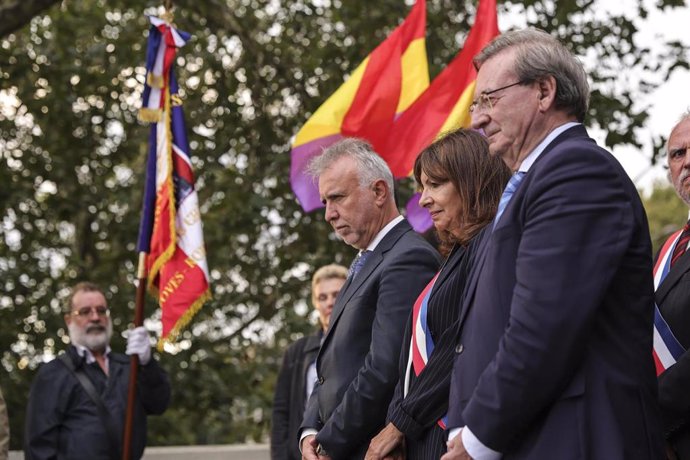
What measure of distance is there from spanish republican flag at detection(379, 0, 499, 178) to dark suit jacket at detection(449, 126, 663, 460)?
458 cm

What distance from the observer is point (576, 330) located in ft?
8.66

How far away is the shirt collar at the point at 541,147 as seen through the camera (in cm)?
297

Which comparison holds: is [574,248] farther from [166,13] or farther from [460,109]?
[166,13]

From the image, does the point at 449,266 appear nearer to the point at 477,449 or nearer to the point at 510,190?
the point at 510,190

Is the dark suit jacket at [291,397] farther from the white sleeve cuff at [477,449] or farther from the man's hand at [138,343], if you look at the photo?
the white sleeve cuff at [477,449]

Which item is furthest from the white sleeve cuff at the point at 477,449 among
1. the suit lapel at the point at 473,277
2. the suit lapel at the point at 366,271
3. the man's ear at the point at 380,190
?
the man's ear at the point at 380,190

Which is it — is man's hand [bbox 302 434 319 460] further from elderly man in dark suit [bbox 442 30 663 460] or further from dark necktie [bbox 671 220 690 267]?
dark necktie [bbox 671 220 690 267]

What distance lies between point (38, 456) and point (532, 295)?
4525 millimetres

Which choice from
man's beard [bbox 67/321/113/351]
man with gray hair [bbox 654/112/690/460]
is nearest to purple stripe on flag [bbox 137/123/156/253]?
man's beard [bbox 67/321/113/351]

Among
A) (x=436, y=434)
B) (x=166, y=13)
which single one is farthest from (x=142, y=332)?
(x=436, y=434)

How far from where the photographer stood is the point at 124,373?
694cm

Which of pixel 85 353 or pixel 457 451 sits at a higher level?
pixel 457 451

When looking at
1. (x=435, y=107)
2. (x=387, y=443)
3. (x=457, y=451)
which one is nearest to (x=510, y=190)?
(x=457, y=451)

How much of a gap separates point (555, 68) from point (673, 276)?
4.03 ft
